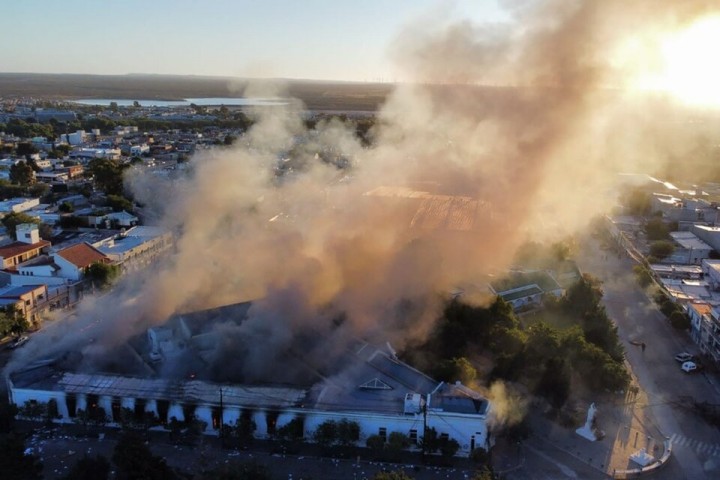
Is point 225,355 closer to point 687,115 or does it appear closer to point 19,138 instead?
point 687,115

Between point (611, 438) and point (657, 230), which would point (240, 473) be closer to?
point (611, 438)

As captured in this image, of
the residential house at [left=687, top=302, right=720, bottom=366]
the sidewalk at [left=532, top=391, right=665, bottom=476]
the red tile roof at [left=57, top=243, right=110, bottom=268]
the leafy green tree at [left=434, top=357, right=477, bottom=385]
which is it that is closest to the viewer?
the sidewalk at [left=532, top=391, right=665, bottom=476]

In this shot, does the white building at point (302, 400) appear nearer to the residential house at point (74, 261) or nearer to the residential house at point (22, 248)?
the residential house at point (74, 261)

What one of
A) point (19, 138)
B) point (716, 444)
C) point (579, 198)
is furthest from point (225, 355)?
point (19, 138)

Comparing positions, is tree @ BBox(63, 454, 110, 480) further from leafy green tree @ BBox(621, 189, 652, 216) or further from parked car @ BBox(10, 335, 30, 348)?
leafy green tree @ BBox(621, 189, 652, 216)

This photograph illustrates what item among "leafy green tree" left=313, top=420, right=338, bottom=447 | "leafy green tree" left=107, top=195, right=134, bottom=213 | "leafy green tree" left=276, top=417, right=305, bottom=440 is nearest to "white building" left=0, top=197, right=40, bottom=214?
"leafy green tree" left=107, top=195, right=134, bottom=213

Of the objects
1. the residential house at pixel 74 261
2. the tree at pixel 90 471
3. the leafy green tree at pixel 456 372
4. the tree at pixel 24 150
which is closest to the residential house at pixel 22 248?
the residential house at pixel 74 261
